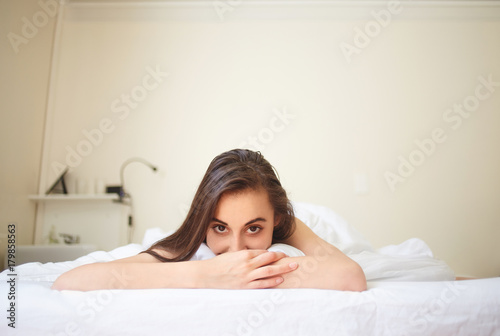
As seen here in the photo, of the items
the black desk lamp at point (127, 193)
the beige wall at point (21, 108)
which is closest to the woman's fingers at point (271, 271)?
the black desk lamp at point (127, 193)

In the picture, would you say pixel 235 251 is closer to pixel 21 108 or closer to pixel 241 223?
pixel 241 223

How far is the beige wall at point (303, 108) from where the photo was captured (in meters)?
2.54

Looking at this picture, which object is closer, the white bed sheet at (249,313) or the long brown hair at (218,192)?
the white bed sheet at (249,313)

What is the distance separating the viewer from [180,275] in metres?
0.64

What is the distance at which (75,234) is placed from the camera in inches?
97.7

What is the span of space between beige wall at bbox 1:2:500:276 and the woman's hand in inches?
76.1

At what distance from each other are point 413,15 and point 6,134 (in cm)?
319

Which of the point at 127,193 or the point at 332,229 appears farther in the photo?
the point at 127,193

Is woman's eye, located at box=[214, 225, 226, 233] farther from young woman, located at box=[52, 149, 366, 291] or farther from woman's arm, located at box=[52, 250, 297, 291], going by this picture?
woman's arm, located at box=[52, 250, 297, 291]

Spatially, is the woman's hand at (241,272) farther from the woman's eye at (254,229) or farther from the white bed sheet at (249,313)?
the woman's eye at (254,229)

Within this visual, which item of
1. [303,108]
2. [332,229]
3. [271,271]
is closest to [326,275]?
[271,271]

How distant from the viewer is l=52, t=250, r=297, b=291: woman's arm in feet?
2.07

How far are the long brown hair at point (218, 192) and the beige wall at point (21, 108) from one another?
1.96m

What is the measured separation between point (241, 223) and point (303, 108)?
6.70 ft
